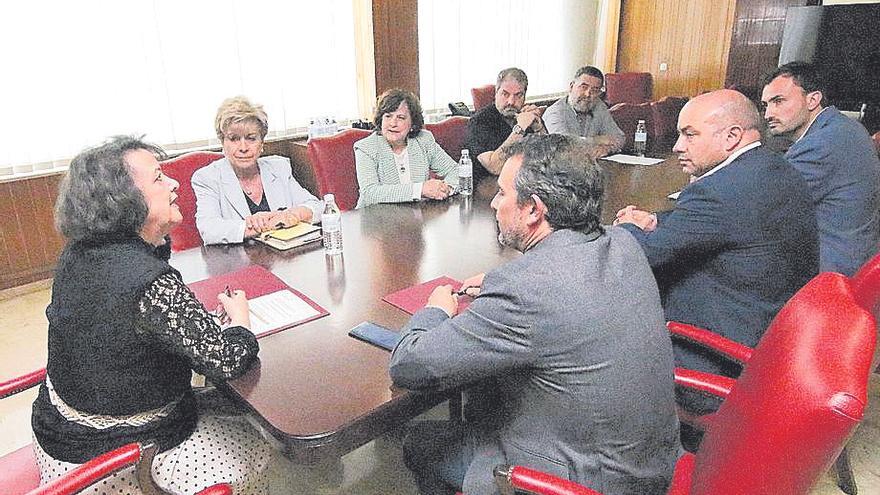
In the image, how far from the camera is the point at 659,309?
3.90 feet

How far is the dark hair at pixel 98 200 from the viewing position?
123 centimetres

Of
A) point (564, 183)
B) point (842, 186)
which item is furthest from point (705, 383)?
point (842, 186)

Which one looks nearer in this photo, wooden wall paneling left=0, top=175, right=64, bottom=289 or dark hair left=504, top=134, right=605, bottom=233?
dark hair left=504, top=134, right=605, bottom=233

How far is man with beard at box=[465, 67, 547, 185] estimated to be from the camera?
3213 mm

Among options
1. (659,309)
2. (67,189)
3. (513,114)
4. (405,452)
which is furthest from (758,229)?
(513,114)

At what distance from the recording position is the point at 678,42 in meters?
6.29

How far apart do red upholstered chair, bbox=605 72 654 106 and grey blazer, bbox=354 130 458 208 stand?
3.91 meters

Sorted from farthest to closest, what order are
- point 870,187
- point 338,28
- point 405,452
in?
1. point 338,28
2. point 870,187
3. point 405,452

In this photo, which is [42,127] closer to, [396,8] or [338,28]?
[338,28]

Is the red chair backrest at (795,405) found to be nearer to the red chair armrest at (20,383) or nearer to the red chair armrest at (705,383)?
the red chair armrest at (705,383)

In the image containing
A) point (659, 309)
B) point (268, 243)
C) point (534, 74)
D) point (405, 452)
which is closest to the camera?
point (659, 309)

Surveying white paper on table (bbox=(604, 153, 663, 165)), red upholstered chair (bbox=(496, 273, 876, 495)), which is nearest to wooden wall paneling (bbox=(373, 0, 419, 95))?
white paper on table (bbox=(604, 153, 663, 165))

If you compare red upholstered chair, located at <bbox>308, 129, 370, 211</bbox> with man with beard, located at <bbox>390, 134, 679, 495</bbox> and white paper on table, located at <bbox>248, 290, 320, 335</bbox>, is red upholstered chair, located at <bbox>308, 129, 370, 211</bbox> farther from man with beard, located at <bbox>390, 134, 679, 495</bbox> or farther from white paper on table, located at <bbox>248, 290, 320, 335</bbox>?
man with beard, located at <bbox>390, 134, 679, 495</bbox>

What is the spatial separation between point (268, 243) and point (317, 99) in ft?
8.13
